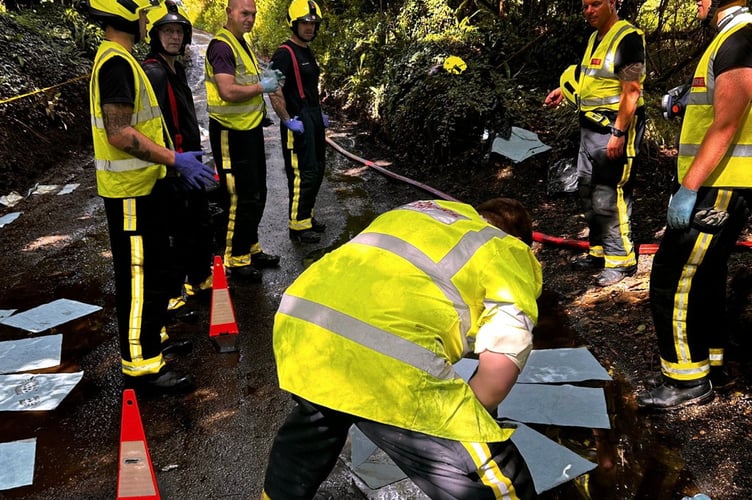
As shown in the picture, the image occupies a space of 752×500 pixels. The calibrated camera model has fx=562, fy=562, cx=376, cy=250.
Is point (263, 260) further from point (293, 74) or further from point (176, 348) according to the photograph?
point (293, 74)

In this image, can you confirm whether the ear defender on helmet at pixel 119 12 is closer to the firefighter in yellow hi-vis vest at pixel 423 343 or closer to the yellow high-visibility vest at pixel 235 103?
the yellow high-visibility vest at pixel 235 103

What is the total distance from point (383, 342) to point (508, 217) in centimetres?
67

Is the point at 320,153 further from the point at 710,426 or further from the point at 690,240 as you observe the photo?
the point at 710,426

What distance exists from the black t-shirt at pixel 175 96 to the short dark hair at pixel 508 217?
245cm

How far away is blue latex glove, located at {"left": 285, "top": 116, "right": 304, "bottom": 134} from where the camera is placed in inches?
190

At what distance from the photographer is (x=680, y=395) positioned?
2.75 meters

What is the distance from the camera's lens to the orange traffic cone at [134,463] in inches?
86.5

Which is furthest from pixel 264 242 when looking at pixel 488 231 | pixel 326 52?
pixel 326 52

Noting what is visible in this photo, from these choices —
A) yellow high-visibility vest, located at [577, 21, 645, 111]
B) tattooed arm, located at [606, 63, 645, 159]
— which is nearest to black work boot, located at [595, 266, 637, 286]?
tattooed arm, located at [606, 63, 645, 159]

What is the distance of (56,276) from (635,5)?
243 inches

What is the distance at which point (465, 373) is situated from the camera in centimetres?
294

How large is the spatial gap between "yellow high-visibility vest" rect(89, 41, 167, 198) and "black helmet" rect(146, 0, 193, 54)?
0.79 m

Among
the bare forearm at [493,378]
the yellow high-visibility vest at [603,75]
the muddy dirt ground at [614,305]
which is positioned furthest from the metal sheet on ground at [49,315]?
the yellow high-visibility vest at [603,75]

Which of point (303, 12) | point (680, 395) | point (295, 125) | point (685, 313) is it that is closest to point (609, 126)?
point (685, 313)
